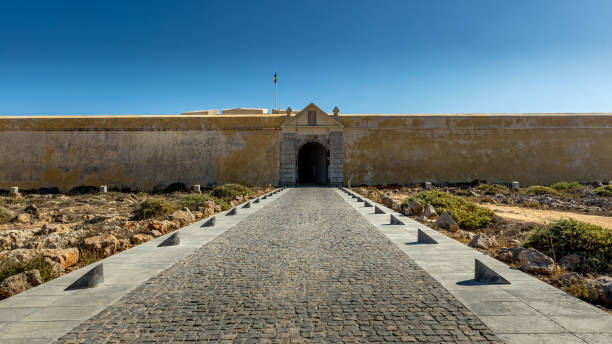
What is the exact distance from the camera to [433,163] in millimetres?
24406

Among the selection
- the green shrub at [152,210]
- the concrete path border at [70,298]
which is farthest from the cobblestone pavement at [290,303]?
the green shrub at [152,210]

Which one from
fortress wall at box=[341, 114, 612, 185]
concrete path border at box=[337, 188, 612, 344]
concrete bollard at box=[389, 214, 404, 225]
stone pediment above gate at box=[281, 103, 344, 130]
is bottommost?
concrete bollard at box=[389, 214, 404, 225]

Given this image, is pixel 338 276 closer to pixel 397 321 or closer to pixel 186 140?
pixel 397 321

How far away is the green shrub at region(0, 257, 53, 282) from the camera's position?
442 centimetres

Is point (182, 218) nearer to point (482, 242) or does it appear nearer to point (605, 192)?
point (482, 242)

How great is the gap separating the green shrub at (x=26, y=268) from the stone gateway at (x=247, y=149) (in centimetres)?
1940

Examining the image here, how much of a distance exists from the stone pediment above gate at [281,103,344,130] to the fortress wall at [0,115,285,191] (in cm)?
337

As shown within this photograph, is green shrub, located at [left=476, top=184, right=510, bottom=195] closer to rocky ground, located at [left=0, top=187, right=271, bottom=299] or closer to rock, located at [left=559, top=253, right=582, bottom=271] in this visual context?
rocky ground, located at [left=0, top=187, right=271, bottom=299]

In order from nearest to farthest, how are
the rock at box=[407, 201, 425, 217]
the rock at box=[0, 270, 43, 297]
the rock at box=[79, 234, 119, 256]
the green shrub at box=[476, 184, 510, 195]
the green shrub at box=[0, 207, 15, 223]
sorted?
1. the rock at box=[0, 270, 43, 297]
2. the rock at box=[79, 234, 119, 256]
3. the rock at box=[407, 201, 425, 217]
4. the green shrub at box=[0, 207, 15, 223]
5. the green shrub at box=[476, 184, 510, 195]

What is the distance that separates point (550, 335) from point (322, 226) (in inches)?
211

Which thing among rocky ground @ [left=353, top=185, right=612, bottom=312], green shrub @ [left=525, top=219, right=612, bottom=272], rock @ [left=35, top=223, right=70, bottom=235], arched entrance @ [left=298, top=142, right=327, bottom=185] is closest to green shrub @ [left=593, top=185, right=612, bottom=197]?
rocky ground @ [left=353, top=185, right=612, bottom=312]

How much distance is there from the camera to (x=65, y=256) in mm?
5105

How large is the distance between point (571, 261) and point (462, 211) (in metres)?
4.60

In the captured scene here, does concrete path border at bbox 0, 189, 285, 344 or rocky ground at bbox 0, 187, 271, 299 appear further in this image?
rocky ground at bbox 0, 187, 271, 299
